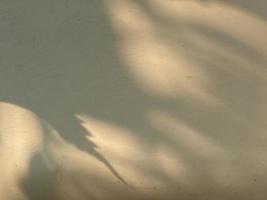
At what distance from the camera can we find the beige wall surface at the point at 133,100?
2.88 m

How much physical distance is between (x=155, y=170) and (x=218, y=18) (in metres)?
0.98

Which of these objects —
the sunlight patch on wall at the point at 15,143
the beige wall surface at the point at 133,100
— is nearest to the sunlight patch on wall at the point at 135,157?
the beige wall surface at the point at 133,100

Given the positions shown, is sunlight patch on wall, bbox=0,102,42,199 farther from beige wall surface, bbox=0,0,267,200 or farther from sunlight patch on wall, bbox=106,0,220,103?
sunlight patch on wall, bbox=106,0,220,103

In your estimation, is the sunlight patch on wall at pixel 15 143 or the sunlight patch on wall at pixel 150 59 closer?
the sunlight patch on wall at pixel 150 59

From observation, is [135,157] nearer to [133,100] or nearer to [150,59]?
[133,100]

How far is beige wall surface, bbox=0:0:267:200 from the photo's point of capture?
2885 millimetres

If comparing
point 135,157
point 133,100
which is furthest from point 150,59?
point 135,157

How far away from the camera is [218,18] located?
9.42ft

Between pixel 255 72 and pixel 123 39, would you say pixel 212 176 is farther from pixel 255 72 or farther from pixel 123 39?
pixel 123 39

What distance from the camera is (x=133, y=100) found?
303 centimetres

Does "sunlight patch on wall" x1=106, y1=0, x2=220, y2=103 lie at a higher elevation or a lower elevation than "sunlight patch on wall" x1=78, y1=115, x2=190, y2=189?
higher

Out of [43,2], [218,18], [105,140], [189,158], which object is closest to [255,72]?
[218,18]

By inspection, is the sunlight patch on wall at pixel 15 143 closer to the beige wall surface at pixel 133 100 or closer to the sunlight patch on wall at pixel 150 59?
the beige wall surface at pixel 133 100

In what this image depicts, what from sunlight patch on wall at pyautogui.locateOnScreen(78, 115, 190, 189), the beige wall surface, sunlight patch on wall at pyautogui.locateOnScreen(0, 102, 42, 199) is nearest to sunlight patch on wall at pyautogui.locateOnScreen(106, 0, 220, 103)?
the beige wall surface
